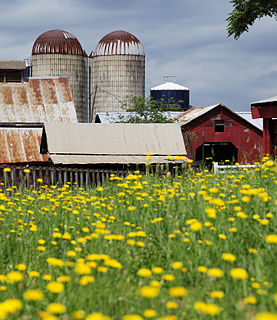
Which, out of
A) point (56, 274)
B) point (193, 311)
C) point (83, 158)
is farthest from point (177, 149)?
point (193, 311)

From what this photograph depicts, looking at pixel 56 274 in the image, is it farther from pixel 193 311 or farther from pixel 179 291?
pixel 179 291

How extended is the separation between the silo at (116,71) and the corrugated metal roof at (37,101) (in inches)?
628

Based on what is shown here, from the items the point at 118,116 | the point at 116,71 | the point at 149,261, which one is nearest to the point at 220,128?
the point at 118,116

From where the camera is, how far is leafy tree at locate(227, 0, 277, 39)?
1850 cm

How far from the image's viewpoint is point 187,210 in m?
5.23

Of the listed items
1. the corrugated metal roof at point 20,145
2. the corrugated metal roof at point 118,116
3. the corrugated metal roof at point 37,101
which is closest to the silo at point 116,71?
the corrugated metal roof at point 118,116

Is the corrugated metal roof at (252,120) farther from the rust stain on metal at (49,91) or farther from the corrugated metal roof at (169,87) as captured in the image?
the corrugated metal roof at (169,87)

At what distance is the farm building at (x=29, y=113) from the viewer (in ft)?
62.4

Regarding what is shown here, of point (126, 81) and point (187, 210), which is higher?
point (126, 81)

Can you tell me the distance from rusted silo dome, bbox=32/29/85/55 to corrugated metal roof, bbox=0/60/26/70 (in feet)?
46.6

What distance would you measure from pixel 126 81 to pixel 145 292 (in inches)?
1466

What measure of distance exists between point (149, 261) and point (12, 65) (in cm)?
2260

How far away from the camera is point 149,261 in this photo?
441 centimetres

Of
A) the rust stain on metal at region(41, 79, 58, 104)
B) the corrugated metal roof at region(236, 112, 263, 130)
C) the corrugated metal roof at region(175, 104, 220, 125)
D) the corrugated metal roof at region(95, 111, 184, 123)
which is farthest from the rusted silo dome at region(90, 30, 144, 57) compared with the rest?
the rust stain on metal at region(41, 79, 58, 104)
